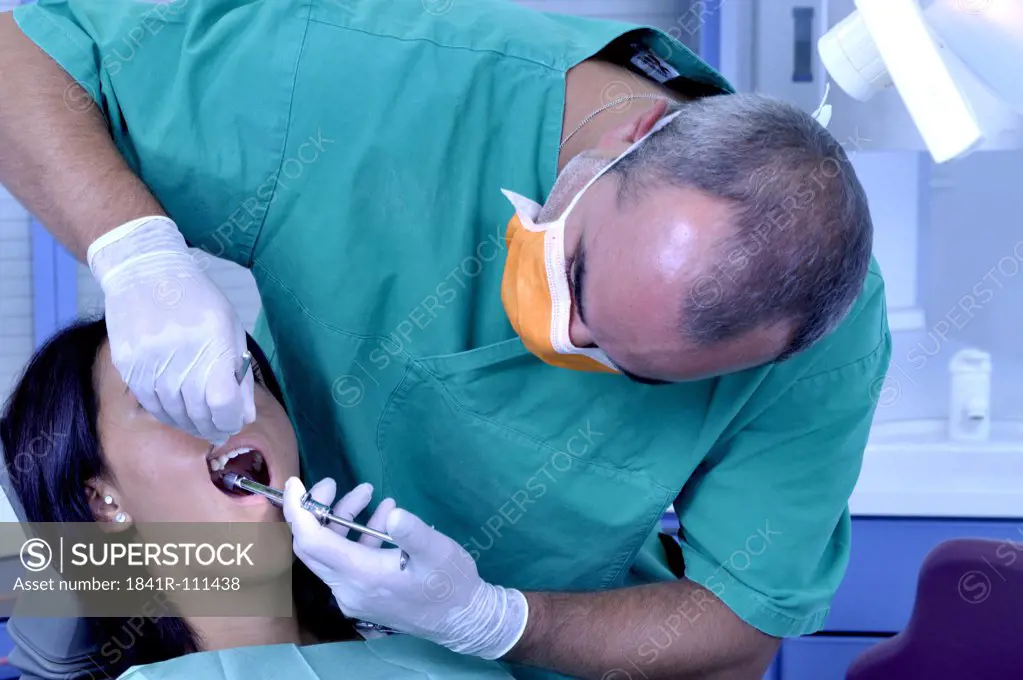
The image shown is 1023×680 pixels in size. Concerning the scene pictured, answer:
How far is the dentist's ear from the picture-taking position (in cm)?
116

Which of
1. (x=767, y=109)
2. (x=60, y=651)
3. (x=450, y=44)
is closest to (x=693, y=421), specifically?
(x=767, y=109)

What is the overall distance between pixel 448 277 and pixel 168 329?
1.15ft

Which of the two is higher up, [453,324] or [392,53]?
[392,53]

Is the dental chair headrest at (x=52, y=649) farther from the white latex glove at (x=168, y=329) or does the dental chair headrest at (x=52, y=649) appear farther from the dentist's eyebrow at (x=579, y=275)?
the dentist's eyebrow at (x=579, y=275)

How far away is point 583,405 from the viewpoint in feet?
4.40

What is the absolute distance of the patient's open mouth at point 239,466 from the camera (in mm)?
1412

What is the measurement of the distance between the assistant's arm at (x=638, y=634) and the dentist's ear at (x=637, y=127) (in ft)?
1.95

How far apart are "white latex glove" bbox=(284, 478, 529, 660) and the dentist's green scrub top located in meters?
0.14

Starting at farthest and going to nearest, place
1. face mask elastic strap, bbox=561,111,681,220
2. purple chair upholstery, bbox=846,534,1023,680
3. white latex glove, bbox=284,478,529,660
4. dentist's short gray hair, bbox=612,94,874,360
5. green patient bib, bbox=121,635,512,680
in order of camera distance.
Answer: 1. purple chair upholstery, bbox=846,534,1023,680
2. green patient bib, bbox=121,635,512,680
3. white latex glove, bbox=284,478,529,660
4. face mask elastic strap, bbox=561,111,681,220
5. dentist's short gray hair, bbox=612,94,874,360

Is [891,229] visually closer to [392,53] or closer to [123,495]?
[392,53]

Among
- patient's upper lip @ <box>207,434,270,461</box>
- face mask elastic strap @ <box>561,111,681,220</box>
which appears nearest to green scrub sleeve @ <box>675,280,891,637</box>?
face mask elastic strap @ <box>561,111,681,220</box>

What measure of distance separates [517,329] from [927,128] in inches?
19.5

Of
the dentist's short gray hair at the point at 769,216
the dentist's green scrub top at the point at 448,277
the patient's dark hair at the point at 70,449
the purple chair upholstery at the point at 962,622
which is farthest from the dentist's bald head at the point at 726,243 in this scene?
the purple chair upholstery at the point at 962,622

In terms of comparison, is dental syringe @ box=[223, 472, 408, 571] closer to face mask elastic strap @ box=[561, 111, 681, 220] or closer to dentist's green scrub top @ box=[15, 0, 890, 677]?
dentist's green scrub top @ box=[15, 0, 890, 677]
